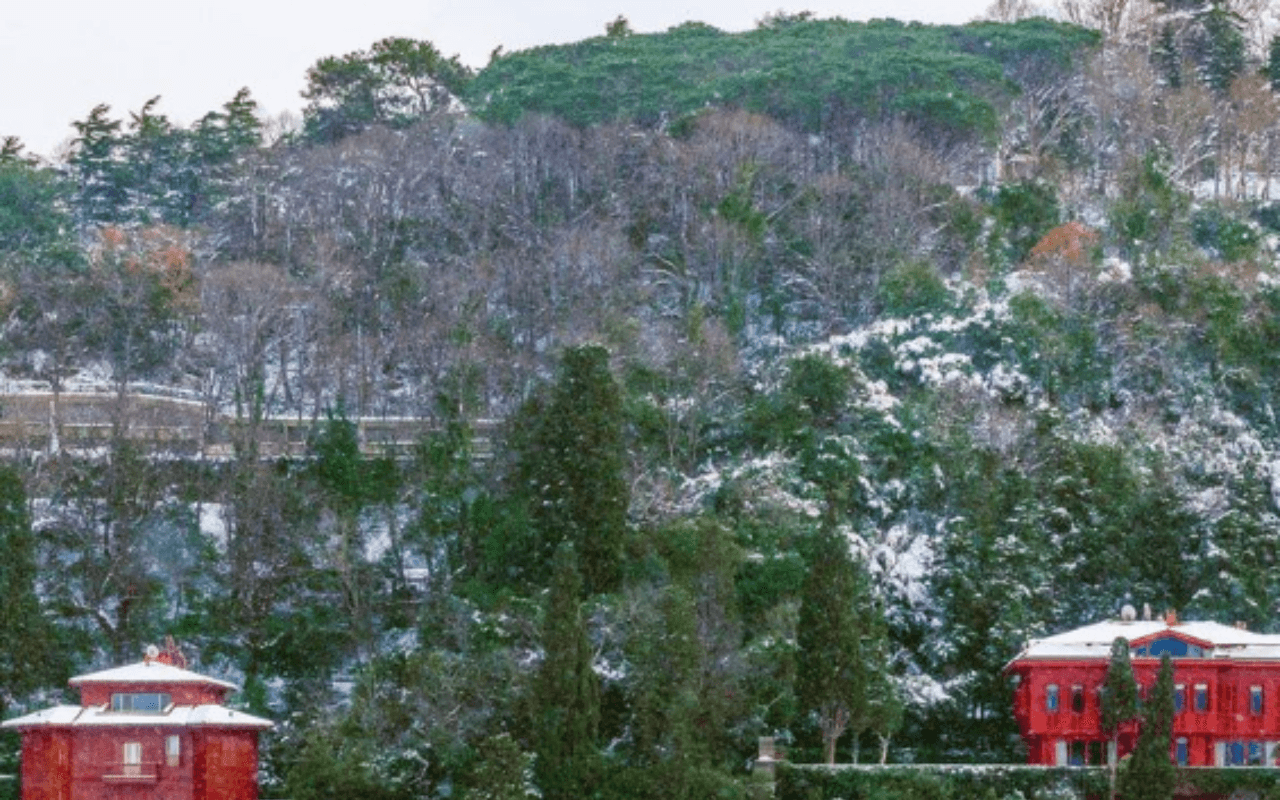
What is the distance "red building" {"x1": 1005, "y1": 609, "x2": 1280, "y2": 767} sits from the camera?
67250mm

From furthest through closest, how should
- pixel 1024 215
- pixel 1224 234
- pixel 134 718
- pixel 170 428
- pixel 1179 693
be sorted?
pixel 1024 215, pixel 1224 234, pixel 170 428, pixel 1179 693, pixel 134 718

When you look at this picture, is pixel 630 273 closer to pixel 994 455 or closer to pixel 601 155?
pixel 601 155

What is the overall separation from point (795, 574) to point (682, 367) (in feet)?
32.6

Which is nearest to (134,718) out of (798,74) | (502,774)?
(502,774)

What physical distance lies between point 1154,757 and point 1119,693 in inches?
122

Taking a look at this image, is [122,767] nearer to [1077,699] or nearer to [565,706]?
[565,706]

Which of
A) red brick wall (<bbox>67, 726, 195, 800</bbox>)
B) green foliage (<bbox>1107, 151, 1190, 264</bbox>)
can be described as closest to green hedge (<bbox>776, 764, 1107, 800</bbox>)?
red brick wall (<bbox>67, 726, 195, 800</bbox>)

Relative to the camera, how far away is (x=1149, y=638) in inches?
2655

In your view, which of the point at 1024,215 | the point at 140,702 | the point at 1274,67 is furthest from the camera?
the point at 1274,67

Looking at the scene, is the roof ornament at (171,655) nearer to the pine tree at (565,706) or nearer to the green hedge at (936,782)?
the pine tree at (565,706)

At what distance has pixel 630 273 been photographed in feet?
278

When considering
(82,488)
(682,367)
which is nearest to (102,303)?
(82,488)

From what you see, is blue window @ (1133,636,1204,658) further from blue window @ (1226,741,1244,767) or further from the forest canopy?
the forest canopy

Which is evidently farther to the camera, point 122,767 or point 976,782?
point 122,767
